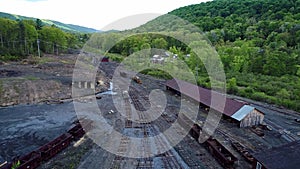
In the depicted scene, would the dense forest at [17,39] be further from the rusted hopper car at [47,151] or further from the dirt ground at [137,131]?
the rusted hopper car at [47,151]

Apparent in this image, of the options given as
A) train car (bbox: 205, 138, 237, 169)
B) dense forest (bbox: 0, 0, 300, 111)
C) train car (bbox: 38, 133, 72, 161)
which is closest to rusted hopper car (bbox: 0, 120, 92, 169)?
train car (bbox: 38, 133, 72, 161)

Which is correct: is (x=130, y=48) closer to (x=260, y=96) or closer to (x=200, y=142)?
(x=260, y=96)

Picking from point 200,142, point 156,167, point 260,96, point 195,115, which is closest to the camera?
point 156,167

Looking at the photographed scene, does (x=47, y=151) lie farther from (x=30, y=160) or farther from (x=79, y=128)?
(x=79, y=128)

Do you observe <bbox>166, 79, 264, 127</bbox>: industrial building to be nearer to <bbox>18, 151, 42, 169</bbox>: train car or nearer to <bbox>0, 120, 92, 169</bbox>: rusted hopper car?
<bbox>0, 120, 92, 169</bbox>: rusted hopper car

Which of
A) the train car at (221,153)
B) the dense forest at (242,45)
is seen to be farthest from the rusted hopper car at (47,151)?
the dense forest at (242,45)

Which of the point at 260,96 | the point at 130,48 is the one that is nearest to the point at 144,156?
the point at 260,96
